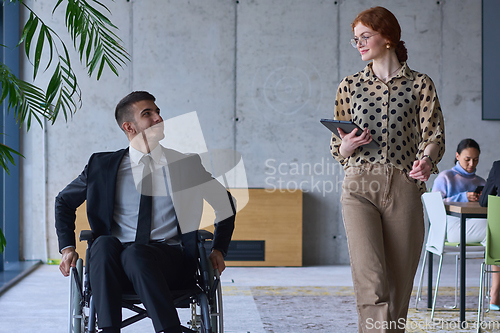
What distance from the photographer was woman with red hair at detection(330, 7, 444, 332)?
1855 millimetres

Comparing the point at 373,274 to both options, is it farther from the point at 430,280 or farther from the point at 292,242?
the point at 292,242

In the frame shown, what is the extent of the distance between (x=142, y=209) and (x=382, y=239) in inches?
38.3

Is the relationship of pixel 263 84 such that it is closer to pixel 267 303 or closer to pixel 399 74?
pixel 267 303

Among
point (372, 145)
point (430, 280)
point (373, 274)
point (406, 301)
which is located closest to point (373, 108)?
point (372, 145)

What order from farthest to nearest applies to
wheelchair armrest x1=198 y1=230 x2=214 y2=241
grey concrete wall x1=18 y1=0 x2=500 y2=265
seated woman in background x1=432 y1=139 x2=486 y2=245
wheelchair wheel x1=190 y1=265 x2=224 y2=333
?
grey concrete wall x1=18 y1=0 x2=500 y2=265 < seated woman in background x1=432 y1=139 x2=486 y2=245 < wheelchair armrest x1=198 y1=230 x2=214 y2=241 < wheelchair wheel x1=190 y1=265 x2=224 y2=333

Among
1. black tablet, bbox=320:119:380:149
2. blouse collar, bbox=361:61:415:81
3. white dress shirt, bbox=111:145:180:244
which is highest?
blouse collar, bbox=361:61:415:81

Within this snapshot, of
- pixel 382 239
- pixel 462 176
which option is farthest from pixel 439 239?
pixel 382 239

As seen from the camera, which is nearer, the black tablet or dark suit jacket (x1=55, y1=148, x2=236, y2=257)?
the black tablet

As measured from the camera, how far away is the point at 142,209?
2.14 meters

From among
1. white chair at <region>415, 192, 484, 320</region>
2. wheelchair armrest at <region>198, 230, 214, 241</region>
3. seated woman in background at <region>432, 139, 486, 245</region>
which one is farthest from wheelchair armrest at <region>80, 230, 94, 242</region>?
seated woman in background at <region>432, 139, 486, 245</region>

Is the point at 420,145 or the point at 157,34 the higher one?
the point at 157,34

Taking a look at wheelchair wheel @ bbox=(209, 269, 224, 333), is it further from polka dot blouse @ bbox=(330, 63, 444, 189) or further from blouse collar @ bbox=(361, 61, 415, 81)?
blouse collar @ bbox=(361, 61, 415, 81)

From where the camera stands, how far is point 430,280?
12.0 feet

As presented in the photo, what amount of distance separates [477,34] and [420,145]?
4.47m
